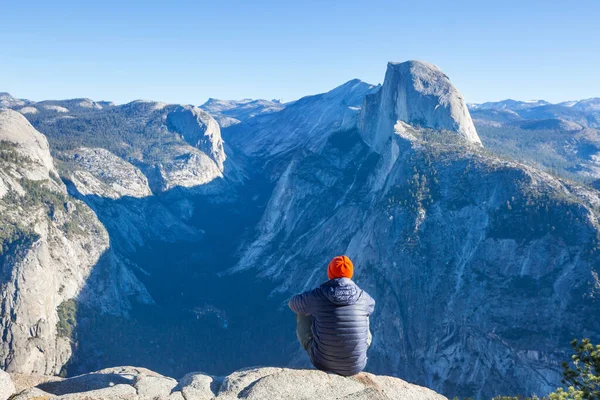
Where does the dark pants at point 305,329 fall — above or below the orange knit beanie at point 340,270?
below

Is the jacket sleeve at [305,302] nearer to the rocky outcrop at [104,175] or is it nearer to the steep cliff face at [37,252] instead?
the steep cliff face at [37,252]

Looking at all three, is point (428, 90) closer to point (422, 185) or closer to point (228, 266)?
point (422, 185)

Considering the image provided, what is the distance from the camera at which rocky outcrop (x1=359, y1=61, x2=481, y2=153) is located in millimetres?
133750

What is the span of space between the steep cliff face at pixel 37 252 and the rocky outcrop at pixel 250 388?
7181 centimetres

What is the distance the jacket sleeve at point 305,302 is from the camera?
14.9 m

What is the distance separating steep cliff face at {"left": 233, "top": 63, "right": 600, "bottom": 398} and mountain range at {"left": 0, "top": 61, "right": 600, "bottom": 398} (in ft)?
0.87

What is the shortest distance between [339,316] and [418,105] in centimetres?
13188

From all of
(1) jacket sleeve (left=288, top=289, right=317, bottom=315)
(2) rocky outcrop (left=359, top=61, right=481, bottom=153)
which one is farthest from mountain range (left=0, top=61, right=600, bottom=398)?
(1) jacket sleeve (left=288, top=289, right=317, bottom=315)

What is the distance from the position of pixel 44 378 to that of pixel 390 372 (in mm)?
68009

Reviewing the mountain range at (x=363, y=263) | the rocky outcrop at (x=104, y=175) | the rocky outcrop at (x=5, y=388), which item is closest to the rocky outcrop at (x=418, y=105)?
the mountain range at (x=363, y=263)

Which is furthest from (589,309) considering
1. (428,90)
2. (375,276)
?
(428,90)

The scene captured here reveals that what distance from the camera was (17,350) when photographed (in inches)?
2923

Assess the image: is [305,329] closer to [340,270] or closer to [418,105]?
[340,270]

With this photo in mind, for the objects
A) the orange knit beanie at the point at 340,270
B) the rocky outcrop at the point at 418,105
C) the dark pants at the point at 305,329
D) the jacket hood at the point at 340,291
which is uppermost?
the rocky outcrop at the point at 418,105
